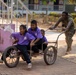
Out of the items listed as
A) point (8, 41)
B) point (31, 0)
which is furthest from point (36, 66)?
point (31, 0)

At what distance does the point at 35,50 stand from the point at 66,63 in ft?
3.71

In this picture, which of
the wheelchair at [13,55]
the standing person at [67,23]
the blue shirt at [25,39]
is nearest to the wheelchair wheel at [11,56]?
the wheelchair at [13,55]

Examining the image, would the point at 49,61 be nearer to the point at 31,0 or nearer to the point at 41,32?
the point at 41,32

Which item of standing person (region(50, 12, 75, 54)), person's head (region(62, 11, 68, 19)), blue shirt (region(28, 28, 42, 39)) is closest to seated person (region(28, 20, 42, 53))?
blue shirt (region(28, 28, 42, 39))

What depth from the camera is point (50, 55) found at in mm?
8234

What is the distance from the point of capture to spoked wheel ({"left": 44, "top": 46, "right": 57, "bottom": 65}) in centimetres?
809

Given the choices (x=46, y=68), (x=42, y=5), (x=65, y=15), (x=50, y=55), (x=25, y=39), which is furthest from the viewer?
(x=42, y=5)

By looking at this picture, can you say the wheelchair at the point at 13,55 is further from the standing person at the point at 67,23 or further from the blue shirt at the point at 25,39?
the standing person at the point at 67,23

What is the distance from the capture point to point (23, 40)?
25.4 feet

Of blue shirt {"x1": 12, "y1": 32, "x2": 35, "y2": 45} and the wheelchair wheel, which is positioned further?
blue shirt {"x1": 12, "y1": 32, "x2": 35, "y2": 45}

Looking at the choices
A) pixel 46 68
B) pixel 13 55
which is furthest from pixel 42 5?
pixel 13 55

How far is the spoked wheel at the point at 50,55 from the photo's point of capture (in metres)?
8.09

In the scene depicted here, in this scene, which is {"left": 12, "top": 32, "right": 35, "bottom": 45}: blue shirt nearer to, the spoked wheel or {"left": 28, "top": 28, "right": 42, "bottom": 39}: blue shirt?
{"left": 28, "top": 28, "right": 42, "bottom": 39}: blue shirt

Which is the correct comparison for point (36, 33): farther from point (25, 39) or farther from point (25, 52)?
point (25, 52)
